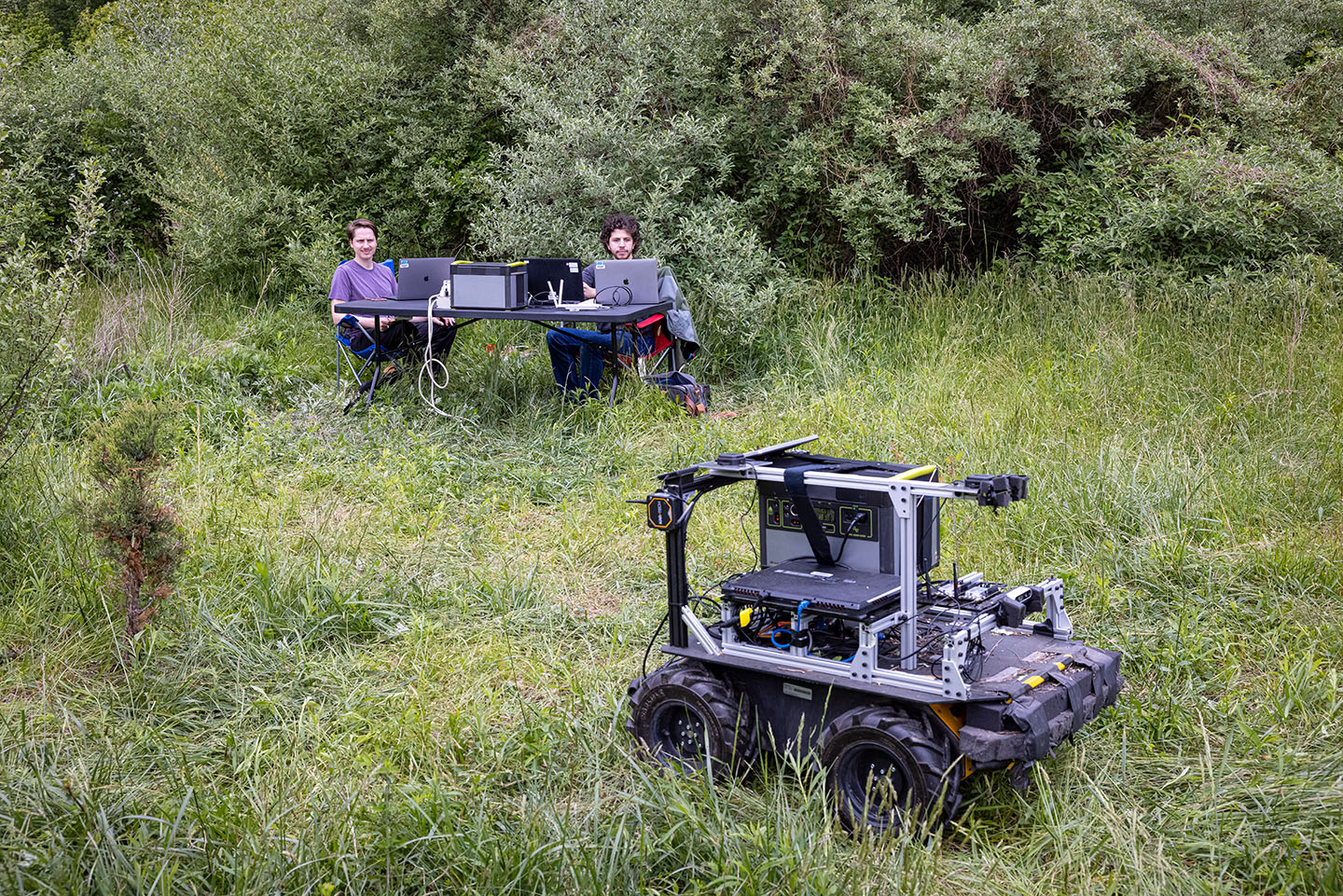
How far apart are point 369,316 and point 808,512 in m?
5.05

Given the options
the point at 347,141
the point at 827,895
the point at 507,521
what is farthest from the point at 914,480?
the point at 347,141

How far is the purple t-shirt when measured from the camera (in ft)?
24.0

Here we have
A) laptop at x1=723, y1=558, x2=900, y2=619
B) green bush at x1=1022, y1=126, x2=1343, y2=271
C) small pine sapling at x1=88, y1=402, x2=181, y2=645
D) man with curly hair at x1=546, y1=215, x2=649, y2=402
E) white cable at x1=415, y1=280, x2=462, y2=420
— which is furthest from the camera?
green bush at x1=1022, y1=126, x2=1343, y2=271

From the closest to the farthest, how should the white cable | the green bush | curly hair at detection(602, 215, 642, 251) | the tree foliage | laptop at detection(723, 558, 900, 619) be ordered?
1. laptop at detection(723, 558, 900, 619)
2. the white cable
3. the green bush
4. curly hair at detection(602, 215, 642, 251)
5. the tree foliage

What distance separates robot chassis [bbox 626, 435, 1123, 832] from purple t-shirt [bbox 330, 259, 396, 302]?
490cm

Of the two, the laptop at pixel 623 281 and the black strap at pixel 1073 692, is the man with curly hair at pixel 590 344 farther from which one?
the black strap at pixel 1073 692

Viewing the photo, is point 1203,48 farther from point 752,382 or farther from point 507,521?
point 507,521

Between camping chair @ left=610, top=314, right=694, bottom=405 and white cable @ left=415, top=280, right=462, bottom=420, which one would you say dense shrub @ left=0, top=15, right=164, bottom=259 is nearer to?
white cable @ left=415, top=280, right=462, bottom=420

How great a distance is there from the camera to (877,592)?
2.77 meters

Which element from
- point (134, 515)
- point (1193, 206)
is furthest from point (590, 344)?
point (1193, 206)

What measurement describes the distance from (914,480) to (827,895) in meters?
1.00

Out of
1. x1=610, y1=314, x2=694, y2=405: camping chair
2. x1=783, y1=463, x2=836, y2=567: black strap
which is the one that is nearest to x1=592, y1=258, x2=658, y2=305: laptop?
x1=610, y1=314, x2=694, y2=405: camping chair

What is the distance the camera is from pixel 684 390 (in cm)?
637

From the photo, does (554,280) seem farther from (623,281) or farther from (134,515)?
(134,515)
